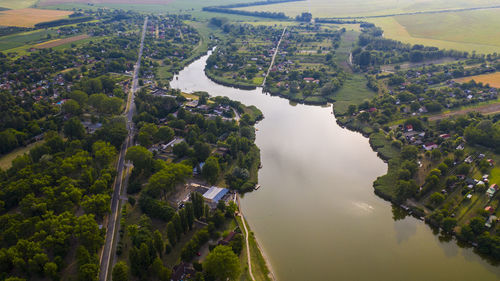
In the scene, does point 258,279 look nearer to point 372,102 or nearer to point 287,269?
point 287,269

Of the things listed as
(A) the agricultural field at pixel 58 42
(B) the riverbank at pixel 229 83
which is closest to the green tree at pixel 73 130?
(B) the riverbank at pixel 229 83

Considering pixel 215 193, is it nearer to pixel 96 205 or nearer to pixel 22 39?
pixel 96 205

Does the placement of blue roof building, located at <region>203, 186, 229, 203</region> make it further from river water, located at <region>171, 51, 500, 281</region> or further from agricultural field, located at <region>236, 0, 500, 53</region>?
agricultural field, located at <region>236, 0, 500, 53</region>

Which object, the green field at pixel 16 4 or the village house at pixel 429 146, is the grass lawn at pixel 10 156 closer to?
the village house at pixel 429 146

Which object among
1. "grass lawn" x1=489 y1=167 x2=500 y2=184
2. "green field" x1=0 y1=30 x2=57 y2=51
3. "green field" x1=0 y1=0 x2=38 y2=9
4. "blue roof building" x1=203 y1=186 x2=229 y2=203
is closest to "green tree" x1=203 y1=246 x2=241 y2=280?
"blue roof building" x1=203 y1=186 x2=229 y2=203

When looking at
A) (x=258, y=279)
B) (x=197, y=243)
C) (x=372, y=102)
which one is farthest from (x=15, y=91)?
(x=372, y=102)

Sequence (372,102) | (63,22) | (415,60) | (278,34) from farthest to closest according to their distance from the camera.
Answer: (63,22), (278,34), (415,60), (372,102)
